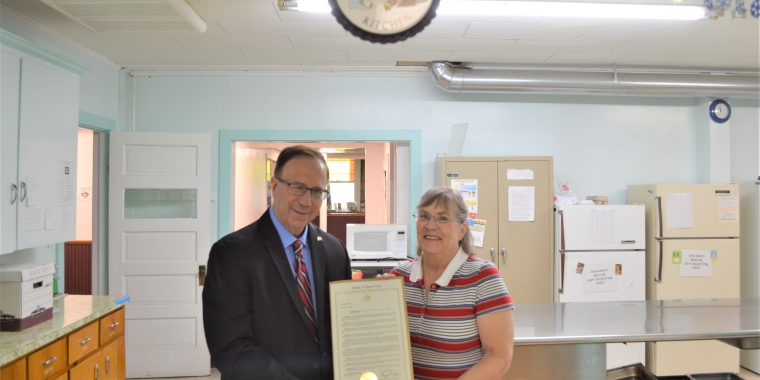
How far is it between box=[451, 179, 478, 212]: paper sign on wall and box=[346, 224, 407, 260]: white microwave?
1.88 ft

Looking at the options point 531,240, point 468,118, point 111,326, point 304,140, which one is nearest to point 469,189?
point 531,240

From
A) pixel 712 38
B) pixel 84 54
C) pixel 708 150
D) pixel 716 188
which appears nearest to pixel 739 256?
pixel 716 188

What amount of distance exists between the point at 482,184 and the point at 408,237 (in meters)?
0.90

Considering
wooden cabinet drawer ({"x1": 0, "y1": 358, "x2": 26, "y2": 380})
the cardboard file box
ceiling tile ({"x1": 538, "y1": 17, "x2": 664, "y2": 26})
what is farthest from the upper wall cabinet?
ceiling tile ({"x1": 538, "y1": 17, "x2": 664, "y2": 26})

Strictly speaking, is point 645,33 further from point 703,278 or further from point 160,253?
point 160,253

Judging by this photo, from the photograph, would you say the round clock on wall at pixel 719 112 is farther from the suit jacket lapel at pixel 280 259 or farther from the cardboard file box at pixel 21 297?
the cardboard file box at pixel 21 297

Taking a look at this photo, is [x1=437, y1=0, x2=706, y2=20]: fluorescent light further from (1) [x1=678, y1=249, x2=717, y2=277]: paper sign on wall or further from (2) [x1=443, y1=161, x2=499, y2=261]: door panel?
(1) [x1=678, y1=249, x2=717, y2=277]: paper sign on wall

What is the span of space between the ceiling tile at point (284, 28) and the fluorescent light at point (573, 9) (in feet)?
2.70

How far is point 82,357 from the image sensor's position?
2549 millimetres

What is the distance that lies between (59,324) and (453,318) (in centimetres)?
208

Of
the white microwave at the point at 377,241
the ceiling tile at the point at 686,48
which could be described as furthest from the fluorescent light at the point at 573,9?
the white microwave at the point at 377,241

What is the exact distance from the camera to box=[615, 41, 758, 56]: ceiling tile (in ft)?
12.1

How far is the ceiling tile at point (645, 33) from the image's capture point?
330cm

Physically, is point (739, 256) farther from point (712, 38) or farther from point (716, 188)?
point (712, 38)
